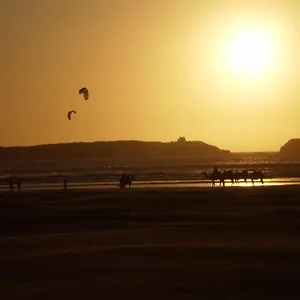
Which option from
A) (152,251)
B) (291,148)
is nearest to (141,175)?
(152,251)

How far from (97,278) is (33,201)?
71.9 ft

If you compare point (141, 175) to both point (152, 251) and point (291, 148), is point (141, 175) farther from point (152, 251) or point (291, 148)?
point (291, 148)

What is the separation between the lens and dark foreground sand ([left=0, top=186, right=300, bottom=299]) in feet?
42.0

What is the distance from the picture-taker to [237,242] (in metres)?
18.1

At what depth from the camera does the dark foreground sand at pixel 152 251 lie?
42.0 ft

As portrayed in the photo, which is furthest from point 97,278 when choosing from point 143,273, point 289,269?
point 289,269

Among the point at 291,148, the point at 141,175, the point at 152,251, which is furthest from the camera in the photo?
the point at 291,148

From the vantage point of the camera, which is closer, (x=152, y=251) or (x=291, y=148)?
(x=152, y=251)

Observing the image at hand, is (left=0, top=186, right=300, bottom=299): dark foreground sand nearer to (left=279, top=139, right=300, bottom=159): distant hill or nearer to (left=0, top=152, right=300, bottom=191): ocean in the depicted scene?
(left=0, top=152, right=300, bottom=191): ocean

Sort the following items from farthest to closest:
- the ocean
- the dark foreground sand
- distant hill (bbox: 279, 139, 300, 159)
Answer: distant hill (bbox: 279, 139, 300, 159), the ocean, the dark foreground sand

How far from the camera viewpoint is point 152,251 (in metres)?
16.7

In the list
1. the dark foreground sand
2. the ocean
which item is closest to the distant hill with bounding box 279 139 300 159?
the ocean

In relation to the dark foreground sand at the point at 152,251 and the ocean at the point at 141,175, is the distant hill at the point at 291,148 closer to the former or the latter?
the ocean at the point at 141,175

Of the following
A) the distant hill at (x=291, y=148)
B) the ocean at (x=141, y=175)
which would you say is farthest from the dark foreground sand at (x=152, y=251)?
the distant hill at (x=291, y=148)
